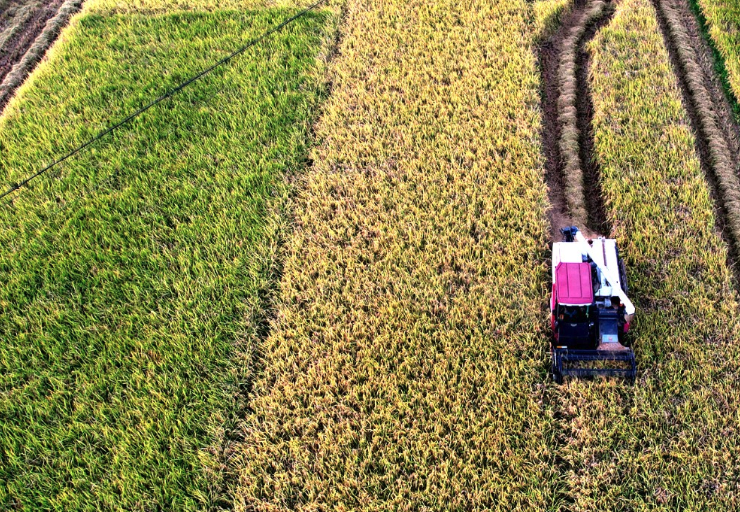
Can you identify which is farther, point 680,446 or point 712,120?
point 712,120

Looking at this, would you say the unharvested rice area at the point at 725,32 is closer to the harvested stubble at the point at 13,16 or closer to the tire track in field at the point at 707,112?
the tire track in field at the point at 707,112

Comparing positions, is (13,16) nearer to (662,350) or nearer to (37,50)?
(37,50)

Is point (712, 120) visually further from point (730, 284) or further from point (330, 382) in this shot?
point (330, 382)

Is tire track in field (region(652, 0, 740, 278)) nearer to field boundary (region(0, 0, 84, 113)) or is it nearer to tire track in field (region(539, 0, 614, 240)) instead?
tire track in field (region(539, 0, 614, 240))

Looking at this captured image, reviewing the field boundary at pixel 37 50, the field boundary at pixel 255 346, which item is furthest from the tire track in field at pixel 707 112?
the field boundary at pixel 37 50

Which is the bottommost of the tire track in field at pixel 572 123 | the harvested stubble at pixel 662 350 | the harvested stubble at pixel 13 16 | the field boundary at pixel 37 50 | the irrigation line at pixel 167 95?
the harvested stubble at pixel 662 350

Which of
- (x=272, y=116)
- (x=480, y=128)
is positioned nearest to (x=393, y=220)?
(x=480, y=128)
